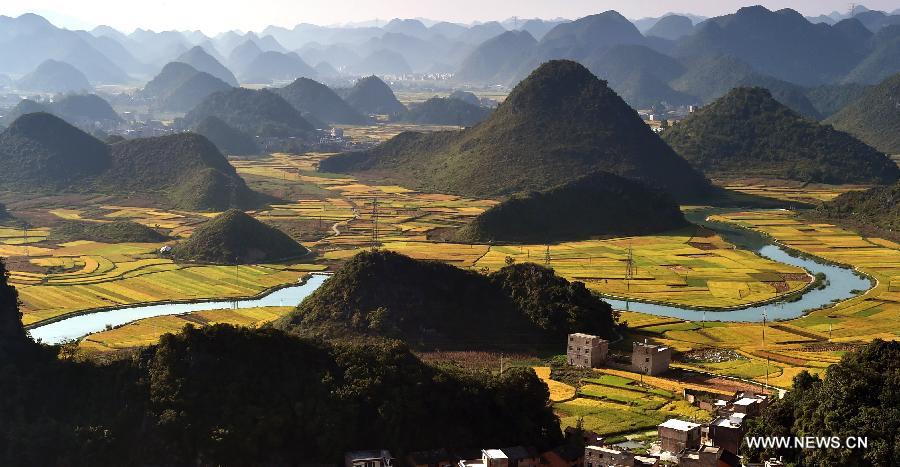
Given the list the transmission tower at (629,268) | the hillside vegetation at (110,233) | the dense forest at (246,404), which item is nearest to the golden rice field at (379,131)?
the hillside vegetation at (110,233)

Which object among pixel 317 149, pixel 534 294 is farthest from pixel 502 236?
pixel 317 149

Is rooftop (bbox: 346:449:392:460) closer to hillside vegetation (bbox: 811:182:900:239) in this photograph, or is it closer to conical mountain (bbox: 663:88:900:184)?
hillside vegetation (bbox: 811:182:900:239)

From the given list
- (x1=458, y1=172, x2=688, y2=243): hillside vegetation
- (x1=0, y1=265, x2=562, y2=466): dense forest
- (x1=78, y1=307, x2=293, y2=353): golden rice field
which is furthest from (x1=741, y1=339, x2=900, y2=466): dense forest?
(x1=458, y1=172, x2=688, y2=243): hillside vegetation

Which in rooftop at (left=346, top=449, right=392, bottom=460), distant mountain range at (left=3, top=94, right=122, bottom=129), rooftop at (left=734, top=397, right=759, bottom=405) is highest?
distant mountain range at (left=3, top=94, right=122, bottom=129)

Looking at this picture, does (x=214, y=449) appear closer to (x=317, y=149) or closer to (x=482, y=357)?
(x=482, y=357)

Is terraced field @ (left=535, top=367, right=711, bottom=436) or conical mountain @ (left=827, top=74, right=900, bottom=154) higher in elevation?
conical mountain @ (left=827, top=74, right=900, bottom=154)

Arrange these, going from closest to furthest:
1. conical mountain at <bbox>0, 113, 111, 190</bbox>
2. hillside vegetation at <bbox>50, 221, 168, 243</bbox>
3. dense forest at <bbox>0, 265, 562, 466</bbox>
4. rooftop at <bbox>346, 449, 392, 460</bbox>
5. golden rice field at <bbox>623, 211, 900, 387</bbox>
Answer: rooftop at <bbox>346, 449, 392, 460</bbox>, dense forest at <bbox>0, 265, 562, 466</bbox>, golden rice field at <bbox>623, 211, 900, 387</bbox>, hillside vegetation at <bbox>50, 221, 168, 243</bbox>, conical mountain at <bbox>0, 113, 111, 190</bbox>

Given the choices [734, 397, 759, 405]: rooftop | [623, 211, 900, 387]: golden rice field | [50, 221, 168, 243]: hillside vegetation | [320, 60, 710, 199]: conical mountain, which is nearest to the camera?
[734, 397, 759, 405]: rooftop
